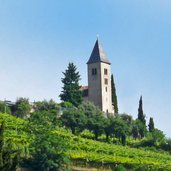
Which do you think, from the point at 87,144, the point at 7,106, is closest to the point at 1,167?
the point at 87,144

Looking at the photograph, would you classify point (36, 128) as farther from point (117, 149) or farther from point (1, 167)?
point (1, 167)

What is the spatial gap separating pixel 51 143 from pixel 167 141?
2230cm

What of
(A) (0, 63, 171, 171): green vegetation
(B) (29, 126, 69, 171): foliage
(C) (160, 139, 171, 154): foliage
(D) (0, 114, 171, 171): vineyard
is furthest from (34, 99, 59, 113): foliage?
(B) (29, 126, 69, 171): foliage

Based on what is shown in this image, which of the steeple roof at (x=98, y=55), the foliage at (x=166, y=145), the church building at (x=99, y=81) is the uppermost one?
the steeple roof at (x=98, y=55)

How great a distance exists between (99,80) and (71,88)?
726cm

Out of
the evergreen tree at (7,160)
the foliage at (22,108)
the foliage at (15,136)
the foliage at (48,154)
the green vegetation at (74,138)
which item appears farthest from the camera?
the foliage at (22,108)

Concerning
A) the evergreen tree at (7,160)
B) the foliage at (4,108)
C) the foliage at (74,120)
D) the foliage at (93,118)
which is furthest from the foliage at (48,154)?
the foliage at (93,118)

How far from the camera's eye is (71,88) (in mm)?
67188

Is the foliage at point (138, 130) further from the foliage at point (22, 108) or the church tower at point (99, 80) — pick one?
the foliage at point (22, 108)

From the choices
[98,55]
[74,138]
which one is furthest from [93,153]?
[98,55]

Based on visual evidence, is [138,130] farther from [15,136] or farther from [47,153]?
[47,153]

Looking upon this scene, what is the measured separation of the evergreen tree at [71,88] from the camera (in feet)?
219

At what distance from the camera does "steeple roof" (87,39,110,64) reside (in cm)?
7562

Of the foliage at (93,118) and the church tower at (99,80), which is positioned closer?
the foliage at (93,118)
